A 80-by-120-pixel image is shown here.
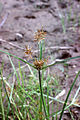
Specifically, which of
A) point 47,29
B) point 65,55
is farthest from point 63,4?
point 65,55

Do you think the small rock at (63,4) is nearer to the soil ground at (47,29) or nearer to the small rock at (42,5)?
the soil ground at (47,29)

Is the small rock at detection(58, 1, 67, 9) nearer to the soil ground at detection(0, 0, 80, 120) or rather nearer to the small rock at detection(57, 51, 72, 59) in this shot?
the soil ground at detection(0, 0, 80, 120)

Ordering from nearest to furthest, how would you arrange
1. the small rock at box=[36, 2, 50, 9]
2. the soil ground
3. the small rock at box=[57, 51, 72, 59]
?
1. the soil ground
2. the small rock at box=[57, 51, 72, 59]
3. the small rock at box=[36, 2, 50, 9]

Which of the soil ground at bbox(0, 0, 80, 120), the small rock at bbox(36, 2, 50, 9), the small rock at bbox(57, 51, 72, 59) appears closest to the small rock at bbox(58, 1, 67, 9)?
the soil ground at bbox(0, 0, 80, 120)

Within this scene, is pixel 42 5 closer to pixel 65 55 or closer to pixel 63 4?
pixel 63 4

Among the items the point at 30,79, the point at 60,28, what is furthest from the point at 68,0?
the point at 30,79

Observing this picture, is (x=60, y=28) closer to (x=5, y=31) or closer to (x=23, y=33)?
(x=23, y=33)

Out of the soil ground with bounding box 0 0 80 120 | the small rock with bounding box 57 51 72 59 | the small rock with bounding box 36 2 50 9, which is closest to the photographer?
the soil ground with bounding box 0 0 80 120

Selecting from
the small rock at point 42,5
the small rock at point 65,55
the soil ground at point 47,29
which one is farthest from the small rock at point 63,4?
the small rock at point 65,55
